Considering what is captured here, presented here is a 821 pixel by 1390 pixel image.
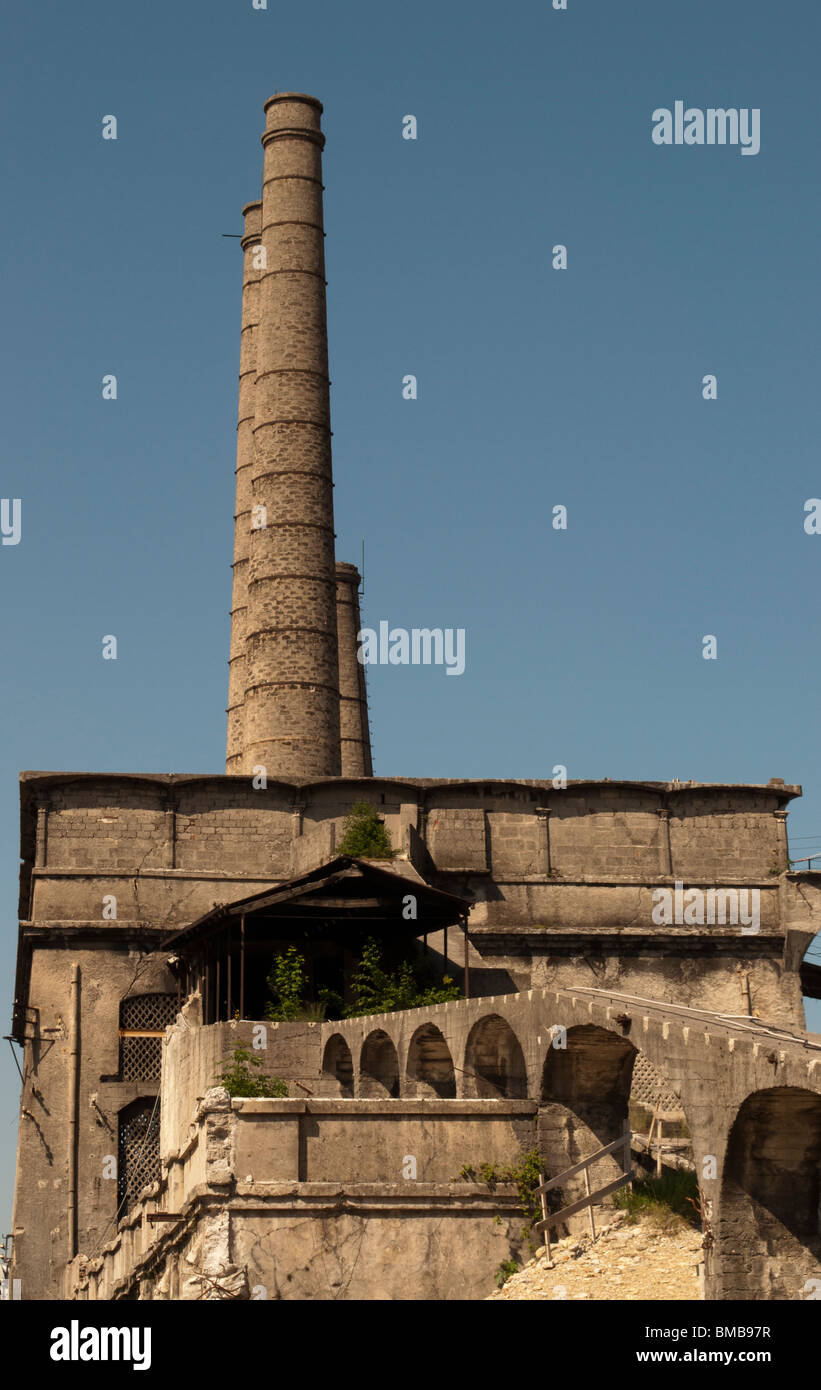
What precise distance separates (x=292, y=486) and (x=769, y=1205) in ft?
78.3

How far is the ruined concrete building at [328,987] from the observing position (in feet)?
59.7

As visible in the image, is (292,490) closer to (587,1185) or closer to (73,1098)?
(73,1098)

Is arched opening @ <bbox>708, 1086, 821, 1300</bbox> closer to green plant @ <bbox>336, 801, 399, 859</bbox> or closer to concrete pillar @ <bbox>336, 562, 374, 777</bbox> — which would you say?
green plant @ <bbox>336, 801, 399, 859</bbox>

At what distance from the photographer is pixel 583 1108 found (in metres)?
19.2

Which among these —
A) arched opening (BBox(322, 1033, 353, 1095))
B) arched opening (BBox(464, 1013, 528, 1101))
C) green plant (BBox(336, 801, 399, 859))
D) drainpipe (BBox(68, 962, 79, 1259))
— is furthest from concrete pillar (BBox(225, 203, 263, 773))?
arched opening (BBox(464, 1013, 528, 1101))

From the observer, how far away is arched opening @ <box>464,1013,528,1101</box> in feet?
67.8

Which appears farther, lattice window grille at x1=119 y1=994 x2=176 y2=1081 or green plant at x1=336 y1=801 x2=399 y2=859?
green plant at x1=336 y1=801 x2=399 y2=859

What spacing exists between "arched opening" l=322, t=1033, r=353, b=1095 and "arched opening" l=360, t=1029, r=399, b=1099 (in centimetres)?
41

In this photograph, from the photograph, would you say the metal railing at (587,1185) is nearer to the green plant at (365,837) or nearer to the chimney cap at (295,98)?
the green plant at (365,837)

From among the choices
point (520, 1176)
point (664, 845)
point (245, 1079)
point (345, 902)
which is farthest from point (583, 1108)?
point (664, 845)

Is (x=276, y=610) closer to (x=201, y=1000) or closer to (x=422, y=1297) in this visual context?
(x=201, y=1000)

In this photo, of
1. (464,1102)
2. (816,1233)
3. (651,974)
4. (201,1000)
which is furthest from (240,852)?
(816,1233)

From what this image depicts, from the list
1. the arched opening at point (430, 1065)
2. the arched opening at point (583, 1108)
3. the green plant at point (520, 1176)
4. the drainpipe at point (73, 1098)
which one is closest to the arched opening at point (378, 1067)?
the arched opening at point (430, 1065)
